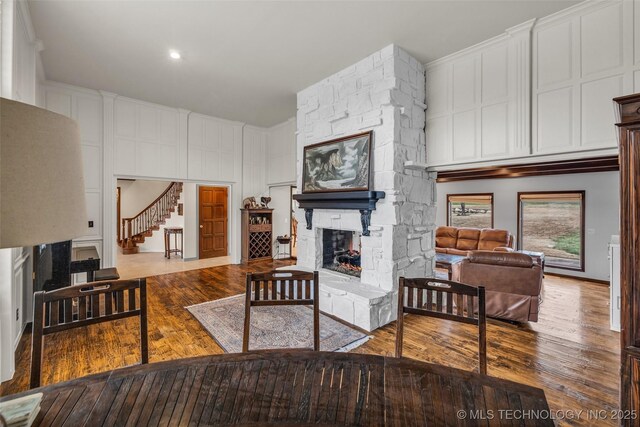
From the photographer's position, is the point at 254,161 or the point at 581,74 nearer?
the point at 581,74

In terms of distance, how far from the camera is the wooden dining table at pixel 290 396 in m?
0.93

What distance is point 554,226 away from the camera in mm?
6262

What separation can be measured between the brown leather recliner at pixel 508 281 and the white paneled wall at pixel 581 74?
1.27 meters

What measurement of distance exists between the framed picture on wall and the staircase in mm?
5454

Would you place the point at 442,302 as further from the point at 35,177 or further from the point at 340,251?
the point at 340,251

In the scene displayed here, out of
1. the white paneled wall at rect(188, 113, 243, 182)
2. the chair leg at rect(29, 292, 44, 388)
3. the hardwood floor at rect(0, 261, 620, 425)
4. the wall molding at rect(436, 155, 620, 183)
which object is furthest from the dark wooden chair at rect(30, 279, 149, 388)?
the white paneled wall at rect(188, 113, 243, 182)

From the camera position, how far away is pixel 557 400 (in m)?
2.06

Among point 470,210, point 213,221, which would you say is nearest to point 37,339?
point 213,221

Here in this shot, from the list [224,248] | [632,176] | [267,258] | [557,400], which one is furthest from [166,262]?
[632,176]

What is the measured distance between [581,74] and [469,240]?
193 inches

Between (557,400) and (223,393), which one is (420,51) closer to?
(557,400)

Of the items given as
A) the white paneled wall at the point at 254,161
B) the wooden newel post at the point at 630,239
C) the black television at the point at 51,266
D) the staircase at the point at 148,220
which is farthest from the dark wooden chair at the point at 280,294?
the staircase at the point at 148,220

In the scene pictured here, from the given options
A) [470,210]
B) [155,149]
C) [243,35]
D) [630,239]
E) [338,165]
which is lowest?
[630,239]

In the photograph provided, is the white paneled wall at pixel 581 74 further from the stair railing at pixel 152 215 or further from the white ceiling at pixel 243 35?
the stair railing at pixel 152 215
